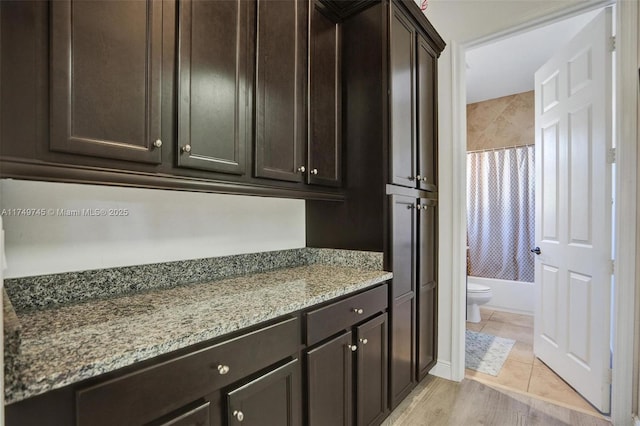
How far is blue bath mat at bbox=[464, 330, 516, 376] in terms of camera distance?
2397 mm

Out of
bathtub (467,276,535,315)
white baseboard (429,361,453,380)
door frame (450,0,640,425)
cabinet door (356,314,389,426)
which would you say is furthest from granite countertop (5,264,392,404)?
bathtub (467,276,535,315)

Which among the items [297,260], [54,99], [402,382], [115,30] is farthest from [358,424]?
[115,30]

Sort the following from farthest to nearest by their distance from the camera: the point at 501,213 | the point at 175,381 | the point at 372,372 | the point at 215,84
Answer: the point at 501,213 → the point at 372,372 → the point at 215,84 → the point at 175,381

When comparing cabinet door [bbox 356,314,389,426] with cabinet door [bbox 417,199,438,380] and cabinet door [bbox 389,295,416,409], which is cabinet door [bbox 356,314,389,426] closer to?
cabinet door [bbox 389,295,416,409]

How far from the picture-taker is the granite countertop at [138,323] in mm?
611

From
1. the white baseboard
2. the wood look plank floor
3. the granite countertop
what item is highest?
the granite countertop

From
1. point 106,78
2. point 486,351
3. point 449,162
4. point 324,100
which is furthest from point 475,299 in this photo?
point 106,78

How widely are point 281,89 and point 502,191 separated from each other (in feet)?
11.8

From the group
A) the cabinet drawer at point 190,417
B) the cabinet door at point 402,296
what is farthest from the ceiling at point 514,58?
the cabinet drawer at point 190,417

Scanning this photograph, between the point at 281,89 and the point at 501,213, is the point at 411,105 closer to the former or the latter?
the point at 281,89

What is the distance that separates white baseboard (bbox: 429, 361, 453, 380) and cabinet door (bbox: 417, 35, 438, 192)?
1303 millimetres

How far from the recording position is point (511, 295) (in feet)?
12.5

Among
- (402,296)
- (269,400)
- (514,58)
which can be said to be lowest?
(269,400)

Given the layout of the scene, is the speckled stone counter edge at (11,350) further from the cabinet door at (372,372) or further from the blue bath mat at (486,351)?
the blue bath mat at (486,351)
